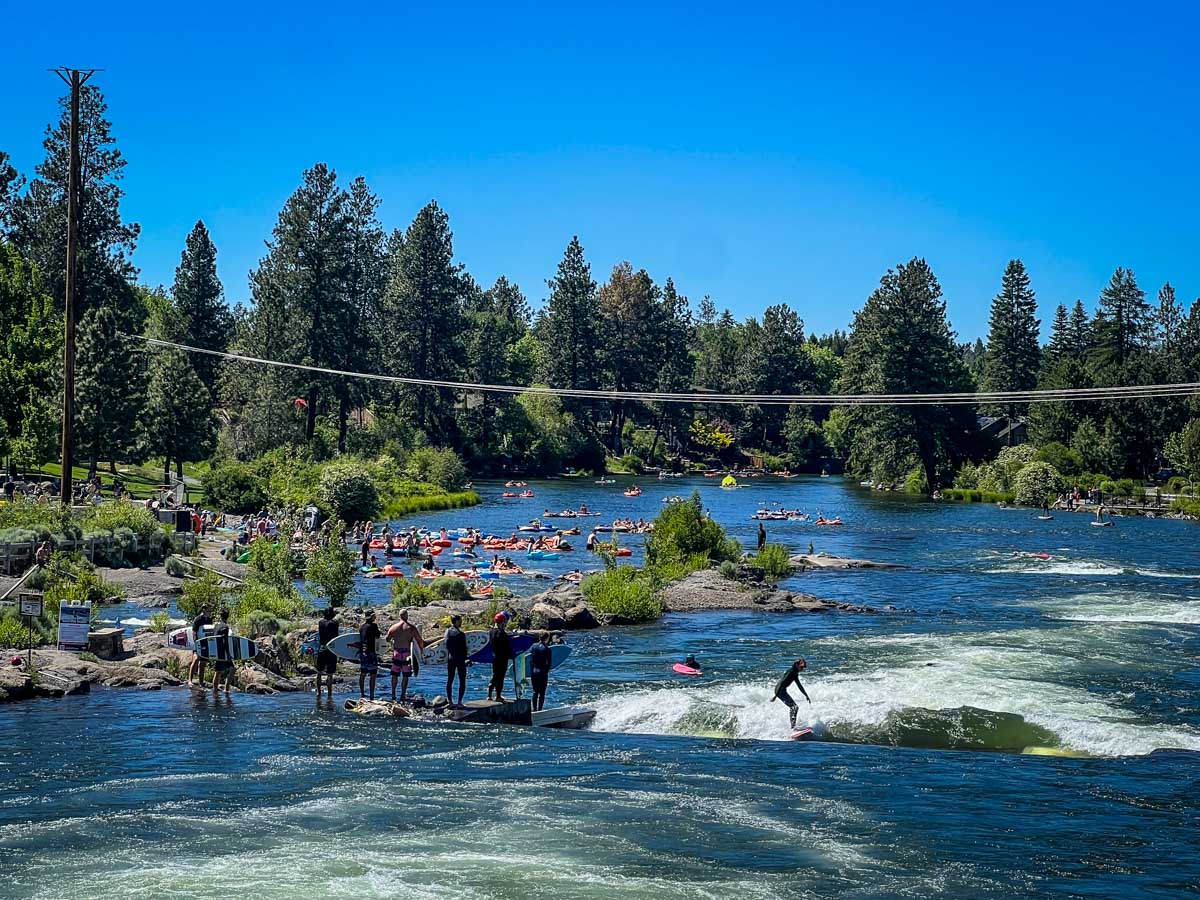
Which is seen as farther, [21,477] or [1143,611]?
[21,477]

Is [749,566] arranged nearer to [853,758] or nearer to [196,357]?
[853,758]

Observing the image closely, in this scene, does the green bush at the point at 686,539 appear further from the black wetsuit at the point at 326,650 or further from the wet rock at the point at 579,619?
the black wetsuit at the point at 326,650

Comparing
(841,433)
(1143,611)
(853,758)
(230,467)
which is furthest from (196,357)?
(853,758)

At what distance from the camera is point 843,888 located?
1573 centimetres

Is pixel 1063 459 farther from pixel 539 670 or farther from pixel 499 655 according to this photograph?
pixel 499 655

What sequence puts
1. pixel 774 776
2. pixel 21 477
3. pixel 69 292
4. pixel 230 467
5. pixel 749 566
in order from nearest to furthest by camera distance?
pixel 774 776
pixel 69 292
pixel 749 566
pixel 21 477
pixel 230 467

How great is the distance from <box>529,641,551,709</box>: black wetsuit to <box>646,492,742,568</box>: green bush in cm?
2340

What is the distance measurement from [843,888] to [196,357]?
342 ft

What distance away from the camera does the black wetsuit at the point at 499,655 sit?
81.5 feet

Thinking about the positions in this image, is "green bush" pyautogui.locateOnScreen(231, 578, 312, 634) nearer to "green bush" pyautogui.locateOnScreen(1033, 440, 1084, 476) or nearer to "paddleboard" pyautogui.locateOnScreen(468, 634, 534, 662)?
"paddleboard" pyautogui.locateOnScreen(468, 634, 534, 662)

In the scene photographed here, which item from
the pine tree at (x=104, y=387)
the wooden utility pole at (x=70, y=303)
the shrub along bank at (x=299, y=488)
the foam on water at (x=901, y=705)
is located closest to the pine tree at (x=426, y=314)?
the shrub along bank at (x=299, y=488)

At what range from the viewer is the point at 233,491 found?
228ft

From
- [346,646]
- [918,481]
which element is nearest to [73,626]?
[346,646]

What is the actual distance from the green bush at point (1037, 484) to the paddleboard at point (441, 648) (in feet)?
238
